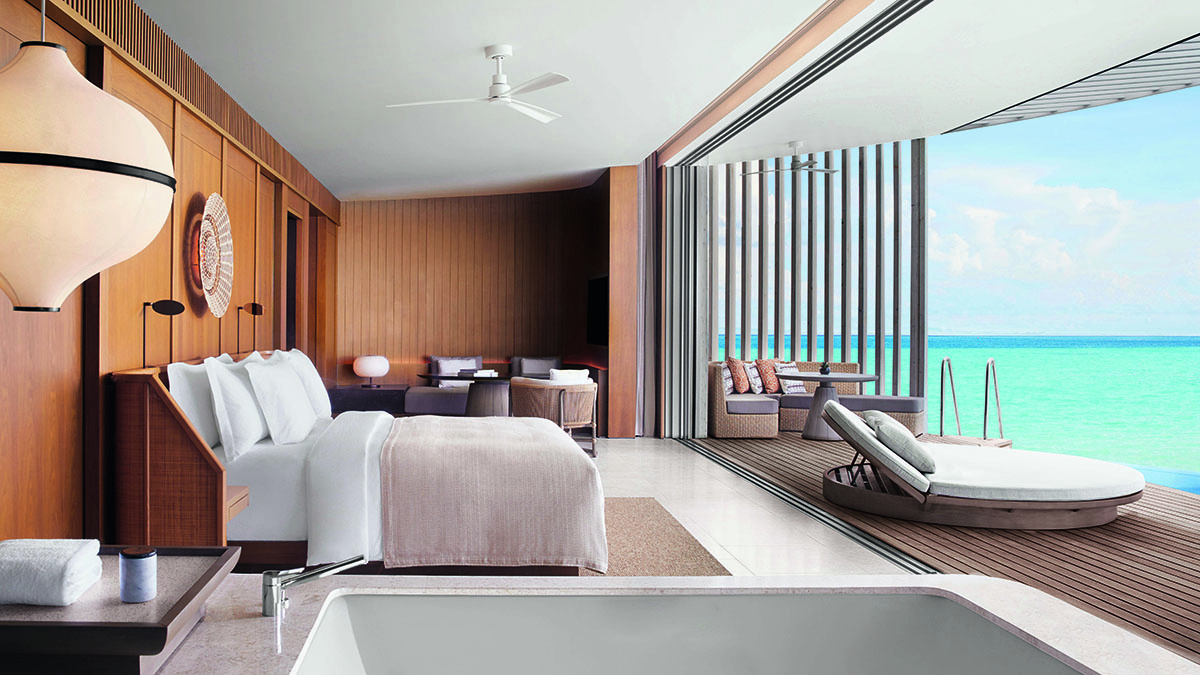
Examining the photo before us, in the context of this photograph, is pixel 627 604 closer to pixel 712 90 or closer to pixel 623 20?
pixel 623 20

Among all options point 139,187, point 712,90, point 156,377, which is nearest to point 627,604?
point 139,187

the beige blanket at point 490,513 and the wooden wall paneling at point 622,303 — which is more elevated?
the wooden wall paneling at point 622,303

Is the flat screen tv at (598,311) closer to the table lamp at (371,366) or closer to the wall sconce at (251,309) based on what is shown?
the table lamp at (371,366)

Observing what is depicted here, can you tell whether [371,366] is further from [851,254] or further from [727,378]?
[851,254]

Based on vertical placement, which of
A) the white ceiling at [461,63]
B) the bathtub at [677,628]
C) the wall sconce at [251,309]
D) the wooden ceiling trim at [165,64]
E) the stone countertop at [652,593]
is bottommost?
the bathtub at [677,628]

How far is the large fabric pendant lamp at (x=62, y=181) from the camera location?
1.27 meters

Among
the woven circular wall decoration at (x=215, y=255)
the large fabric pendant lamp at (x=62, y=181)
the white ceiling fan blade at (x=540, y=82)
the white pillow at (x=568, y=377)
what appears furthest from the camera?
the white pillow at (x=568, y=377)

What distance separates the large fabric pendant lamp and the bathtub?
2.43ft

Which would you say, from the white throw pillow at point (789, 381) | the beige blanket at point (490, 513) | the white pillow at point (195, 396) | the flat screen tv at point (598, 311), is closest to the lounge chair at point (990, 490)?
the beige blanket at point (490, 513)

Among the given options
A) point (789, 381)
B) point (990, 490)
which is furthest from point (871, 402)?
point (990, 490)

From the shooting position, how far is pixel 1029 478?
4180 mm

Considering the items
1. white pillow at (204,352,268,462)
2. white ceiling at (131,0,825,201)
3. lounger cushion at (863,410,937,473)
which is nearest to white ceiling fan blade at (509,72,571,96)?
white ceiling at (131,0,825,201)

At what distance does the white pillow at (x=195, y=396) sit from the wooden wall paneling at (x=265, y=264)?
6.75 feet

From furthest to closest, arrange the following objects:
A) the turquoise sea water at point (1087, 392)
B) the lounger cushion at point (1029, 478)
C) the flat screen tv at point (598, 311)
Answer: the turquoise sea water at point (1087, 392)
the flat screen tv at point (598, 311)
the lounger cushion at point (1029, 478)
